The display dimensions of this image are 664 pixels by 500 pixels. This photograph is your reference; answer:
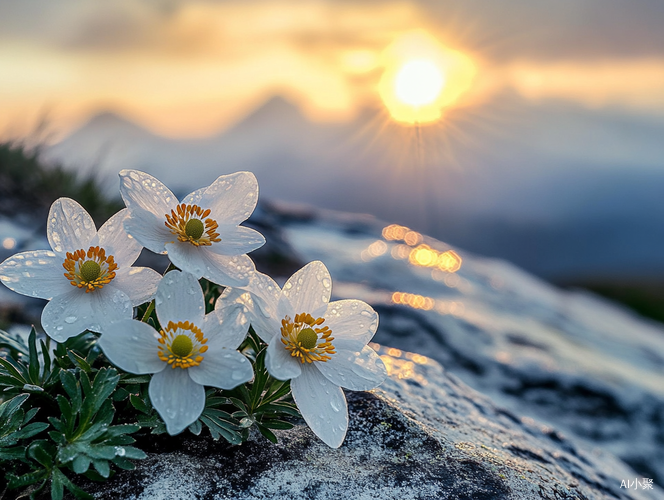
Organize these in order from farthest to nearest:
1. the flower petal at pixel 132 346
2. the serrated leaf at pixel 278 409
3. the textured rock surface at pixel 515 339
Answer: the textured rock surface at pixel 515 339, the serrated leaf at pixel 278 409, the flower petal at pixel 132 346

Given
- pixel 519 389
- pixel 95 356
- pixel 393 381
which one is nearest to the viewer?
pixel 95 356

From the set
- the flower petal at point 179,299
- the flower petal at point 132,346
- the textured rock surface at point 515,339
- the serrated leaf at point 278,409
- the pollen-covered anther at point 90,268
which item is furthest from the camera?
the textured rock surface at point 515,339

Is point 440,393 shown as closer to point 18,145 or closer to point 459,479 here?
point 459,479

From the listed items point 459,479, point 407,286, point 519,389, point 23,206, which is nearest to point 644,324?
point 407,286

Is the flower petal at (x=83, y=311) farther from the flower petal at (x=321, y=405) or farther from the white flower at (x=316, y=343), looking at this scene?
the flower petal at (x=321, y=405)

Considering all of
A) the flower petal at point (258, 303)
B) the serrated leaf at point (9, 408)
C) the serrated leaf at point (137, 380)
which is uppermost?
the flower petal at point (258, 303)

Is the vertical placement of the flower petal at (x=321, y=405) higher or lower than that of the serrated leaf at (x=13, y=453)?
higher

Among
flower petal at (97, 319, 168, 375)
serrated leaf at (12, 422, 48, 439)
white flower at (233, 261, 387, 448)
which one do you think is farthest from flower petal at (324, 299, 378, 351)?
serrated leaf at (12, 422, 48, 439)

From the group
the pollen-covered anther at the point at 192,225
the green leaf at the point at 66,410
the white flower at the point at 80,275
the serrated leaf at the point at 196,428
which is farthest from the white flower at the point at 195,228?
the green leaf at the point at 66,410

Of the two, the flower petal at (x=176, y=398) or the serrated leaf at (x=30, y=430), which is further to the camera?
the serrated leaf at (x=30, y=430)
